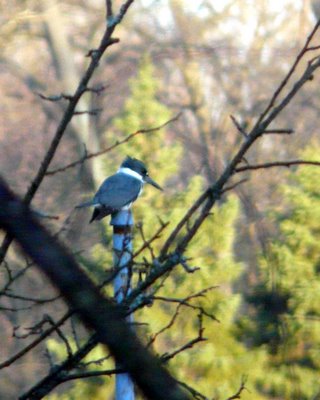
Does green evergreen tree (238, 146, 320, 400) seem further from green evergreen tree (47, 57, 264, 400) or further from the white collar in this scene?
the white collar

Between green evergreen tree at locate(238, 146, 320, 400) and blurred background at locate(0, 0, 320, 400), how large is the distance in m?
0.01

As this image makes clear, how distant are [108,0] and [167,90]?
15533 mm

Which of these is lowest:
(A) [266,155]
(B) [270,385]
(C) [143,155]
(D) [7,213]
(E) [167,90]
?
(D) [7,213]

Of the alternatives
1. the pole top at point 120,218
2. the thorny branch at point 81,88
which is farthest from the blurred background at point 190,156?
the thorny branch at point 81,88

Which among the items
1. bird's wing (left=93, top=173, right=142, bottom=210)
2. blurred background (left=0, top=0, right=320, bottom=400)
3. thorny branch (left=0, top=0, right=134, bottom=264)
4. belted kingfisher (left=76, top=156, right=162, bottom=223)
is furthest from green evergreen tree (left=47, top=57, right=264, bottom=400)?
thorny branch (left=0, top=0, right=134, bottom=264)

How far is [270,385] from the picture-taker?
28.2 feet

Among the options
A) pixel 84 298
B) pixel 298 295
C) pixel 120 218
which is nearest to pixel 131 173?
pixel 120 218

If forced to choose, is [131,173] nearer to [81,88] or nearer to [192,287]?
[81,88]

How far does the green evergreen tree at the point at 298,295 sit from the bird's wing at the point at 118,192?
3324mm

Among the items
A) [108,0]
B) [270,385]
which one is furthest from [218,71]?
[108,0]

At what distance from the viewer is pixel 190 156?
1666cm

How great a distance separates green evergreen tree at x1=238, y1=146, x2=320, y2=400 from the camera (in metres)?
8.51

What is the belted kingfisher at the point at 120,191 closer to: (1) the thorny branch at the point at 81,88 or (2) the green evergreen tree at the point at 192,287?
(1) the thorny branch at the point at 81,88

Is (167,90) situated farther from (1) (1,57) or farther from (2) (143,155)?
(2) (143,155)
